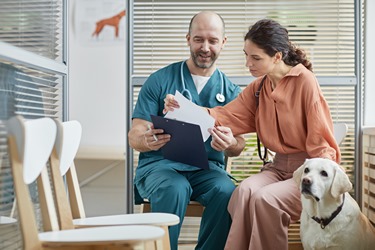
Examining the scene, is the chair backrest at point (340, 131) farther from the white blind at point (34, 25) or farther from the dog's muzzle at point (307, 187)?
the white blind at point (34, 25)

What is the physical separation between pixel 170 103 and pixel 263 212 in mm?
622

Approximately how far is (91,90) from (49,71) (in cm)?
250

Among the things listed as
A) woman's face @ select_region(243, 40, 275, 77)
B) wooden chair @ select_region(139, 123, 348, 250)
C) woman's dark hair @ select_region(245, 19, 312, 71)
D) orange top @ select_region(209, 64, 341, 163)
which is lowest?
wooden chair @ select_region(139, 123, 348, 250)

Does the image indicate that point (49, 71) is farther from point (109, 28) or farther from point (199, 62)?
point (109, 28)

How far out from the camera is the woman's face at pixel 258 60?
256cm

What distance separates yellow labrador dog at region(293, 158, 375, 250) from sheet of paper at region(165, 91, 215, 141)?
1.40 ft

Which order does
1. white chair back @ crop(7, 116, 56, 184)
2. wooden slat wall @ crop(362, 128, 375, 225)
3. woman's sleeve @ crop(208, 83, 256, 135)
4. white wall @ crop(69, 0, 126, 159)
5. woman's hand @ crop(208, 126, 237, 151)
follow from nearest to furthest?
1. white chair back @ crop(7, 116, 56, 184)
2. woman's hand @ crop(208, 126, 237, 151)
3. woman's sleeve @ crop(208, 83, 256, 135)
4. wooden slat wall @ crop(362, 128, 375, 225)
5. white wall @ crop(69, 0, 126, 159)

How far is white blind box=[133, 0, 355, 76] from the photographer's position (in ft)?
10.9

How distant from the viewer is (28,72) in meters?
2.36

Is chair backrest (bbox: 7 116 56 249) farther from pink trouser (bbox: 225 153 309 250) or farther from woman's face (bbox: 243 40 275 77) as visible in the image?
woman's face (bbox: 243 40 275 77)

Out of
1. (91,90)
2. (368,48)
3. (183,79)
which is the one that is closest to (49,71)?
(183,79)

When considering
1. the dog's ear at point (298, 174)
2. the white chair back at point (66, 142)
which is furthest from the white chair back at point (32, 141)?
the dog's ear at point (298, 174)

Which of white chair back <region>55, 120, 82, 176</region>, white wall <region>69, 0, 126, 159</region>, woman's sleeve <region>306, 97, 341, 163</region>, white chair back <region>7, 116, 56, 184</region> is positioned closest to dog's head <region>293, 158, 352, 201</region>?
woman's sleeve <region>306, 97, 341, 163</region>

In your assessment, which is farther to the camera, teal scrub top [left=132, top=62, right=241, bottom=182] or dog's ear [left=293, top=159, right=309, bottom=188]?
teal scrub top [left=132, top=62, right=241, bottom=182]
